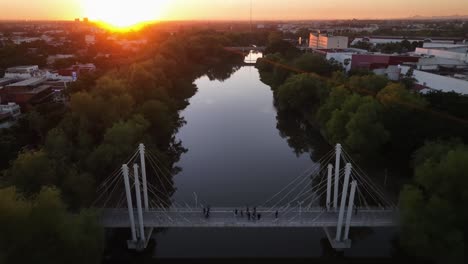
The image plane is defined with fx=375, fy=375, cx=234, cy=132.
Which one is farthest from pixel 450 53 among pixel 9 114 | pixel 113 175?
pixel 9 114

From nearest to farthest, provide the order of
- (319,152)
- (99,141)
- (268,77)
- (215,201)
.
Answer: (215,201) < (99,141) < (319,152) < (268,77)

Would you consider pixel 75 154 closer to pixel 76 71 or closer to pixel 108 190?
pixel 108 190

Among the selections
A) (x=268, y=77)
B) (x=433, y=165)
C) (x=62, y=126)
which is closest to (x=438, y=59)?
(x=268, y=77)

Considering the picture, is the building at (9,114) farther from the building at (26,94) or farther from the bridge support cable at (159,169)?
Result: the bridge support cable at (159,169)

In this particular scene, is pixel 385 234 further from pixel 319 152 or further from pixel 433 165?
pixel 319 152

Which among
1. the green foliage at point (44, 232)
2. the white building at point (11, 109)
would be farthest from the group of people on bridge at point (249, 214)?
the white building at point (11, 109)

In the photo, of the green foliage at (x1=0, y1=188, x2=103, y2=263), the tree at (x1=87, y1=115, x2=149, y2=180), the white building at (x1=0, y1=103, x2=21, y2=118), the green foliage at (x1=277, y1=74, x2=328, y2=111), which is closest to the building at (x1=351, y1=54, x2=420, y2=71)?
the green foliage at (x1=277, y1=74, x2=328, y2=111)

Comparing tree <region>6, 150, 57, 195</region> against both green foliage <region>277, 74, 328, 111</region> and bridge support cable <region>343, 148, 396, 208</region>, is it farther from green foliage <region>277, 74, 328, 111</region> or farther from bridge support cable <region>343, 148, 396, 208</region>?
green foliage <region>277, 74, 328, 111</region>
